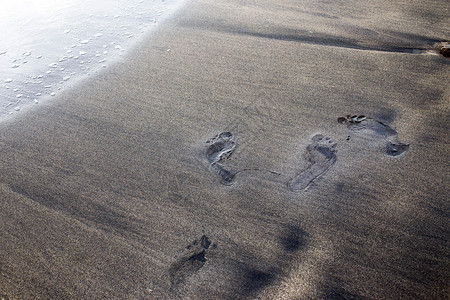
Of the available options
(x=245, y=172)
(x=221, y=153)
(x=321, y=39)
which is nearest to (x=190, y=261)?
(x=245, y=172)

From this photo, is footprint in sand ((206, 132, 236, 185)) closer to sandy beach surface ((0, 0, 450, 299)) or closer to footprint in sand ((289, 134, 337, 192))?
sandy beach surface ((0, 0, 450, 299))

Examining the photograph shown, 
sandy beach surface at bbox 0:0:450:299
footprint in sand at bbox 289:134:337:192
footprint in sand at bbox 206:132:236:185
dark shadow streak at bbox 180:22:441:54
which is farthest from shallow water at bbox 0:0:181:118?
footprint in sand at bbox 289:134:337:192

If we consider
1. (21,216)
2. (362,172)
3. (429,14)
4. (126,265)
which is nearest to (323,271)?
(362,172)

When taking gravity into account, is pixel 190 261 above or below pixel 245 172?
below

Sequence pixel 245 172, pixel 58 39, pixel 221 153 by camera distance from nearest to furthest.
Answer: pixel 245 172, pixel 221 153, pixel 58 39

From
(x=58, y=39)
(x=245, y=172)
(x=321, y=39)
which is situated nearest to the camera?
(x=245, y=172)

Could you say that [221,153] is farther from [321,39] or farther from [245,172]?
[321,39]
